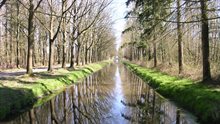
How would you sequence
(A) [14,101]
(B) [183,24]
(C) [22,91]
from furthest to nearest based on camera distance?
(C) [22,91] < (B) [183,24] < (A) [14,101]

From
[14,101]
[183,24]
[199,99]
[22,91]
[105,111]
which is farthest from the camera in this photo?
[22,91]

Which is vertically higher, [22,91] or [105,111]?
[22,91]

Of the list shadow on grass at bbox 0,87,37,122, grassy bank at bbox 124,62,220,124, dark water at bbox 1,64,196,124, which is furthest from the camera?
shadow on grass at bbox 0,87,37,122

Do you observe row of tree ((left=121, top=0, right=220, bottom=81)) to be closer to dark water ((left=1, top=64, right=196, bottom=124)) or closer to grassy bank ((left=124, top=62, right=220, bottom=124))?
grassy bank ((left=124, top=62, right=220, bottom=124))

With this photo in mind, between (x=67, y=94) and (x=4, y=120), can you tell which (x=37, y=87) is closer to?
(x=67, y=94)

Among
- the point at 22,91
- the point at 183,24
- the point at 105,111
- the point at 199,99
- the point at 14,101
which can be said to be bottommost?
the point at 105,111

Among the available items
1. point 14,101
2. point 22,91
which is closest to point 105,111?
point 14,101

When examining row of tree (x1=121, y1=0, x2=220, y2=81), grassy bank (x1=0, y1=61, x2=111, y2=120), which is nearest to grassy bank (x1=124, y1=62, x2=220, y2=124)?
row of tree (x1=121, y1=0, x2=220, y2=81)

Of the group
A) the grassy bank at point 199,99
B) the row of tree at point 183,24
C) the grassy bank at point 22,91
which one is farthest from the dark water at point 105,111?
the row of tree at point 183,24

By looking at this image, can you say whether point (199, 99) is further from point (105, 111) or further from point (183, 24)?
point (105, 111)

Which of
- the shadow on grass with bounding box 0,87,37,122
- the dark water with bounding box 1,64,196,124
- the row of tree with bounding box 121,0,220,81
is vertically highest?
the row of tree with bounding box 121,0,220,81

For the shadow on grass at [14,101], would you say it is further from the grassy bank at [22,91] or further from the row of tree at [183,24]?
the row of tree at [183,24]

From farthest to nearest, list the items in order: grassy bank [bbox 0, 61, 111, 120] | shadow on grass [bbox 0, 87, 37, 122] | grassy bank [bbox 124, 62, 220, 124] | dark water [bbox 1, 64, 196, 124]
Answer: grassy bank [bbox 0, 61, 111, 120]
shadow on grass [bbox 0, 87, 37, 122]
dark water [bbox 1, 64, 196, 124]
grassy bank [bbox 124, 62, 220, 124]

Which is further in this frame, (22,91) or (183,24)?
(22,91)
